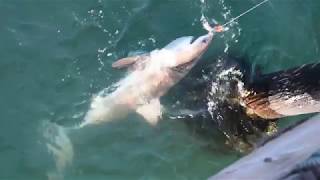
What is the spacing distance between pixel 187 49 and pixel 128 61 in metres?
0.98

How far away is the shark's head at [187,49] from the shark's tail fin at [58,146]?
1906 millimetres

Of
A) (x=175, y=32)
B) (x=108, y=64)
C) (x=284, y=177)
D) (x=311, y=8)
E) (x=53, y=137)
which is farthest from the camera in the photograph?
(x=311, y=8)

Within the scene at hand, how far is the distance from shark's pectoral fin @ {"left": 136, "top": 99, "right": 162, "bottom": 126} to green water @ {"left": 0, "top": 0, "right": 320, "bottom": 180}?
0.32ft

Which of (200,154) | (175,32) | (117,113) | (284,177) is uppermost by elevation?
(175,32)

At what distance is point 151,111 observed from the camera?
27.4 ft

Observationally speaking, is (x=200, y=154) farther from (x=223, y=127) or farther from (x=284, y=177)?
(x=284, y=177)

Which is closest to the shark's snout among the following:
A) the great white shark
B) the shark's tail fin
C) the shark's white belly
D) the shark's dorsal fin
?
the great white shark

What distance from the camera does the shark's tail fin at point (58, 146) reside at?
A: 7691 mm

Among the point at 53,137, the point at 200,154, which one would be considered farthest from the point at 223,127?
the point at 53,137

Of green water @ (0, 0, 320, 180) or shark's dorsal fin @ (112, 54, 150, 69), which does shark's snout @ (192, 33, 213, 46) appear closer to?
green water @ (0, 0, 320, 180)

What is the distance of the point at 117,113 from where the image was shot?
817 cm

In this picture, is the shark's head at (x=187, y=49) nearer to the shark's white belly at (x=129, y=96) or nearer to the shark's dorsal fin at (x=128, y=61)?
the shark's white belly at (x=129, y=96)

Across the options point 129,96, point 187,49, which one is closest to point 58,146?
point 129,96

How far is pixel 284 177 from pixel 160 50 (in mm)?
5741
